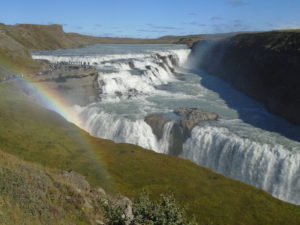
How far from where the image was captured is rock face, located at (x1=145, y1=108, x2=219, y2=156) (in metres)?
34.3

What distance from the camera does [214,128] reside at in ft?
109

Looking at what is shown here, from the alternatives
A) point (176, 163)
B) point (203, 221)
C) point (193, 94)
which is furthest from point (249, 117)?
point (203, 221)

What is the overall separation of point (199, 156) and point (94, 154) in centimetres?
1117

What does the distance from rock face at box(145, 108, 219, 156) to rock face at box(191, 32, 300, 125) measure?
1007 cm

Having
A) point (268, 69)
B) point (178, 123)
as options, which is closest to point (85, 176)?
point (178, 123)

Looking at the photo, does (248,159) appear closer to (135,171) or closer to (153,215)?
(135,171)

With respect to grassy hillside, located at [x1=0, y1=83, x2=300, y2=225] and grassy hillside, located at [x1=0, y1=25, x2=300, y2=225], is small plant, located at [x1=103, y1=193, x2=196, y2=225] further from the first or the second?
grassy hillside, located at [x1=0, y1=83, x2=300, y2=225]

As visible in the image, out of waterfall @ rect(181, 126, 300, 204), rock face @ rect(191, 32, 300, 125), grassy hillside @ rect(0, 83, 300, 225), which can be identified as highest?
rock face @ rect(191, 32, 300, 125)

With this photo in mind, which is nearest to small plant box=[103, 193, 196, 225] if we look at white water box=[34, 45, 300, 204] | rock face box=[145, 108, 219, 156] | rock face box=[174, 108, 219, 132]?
white water box=[34, 45, 300, 204]

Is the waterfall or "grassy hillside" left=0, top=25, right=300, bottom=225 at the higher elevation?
"grassy hillside" left=0, top=25, right=300, bottom=225

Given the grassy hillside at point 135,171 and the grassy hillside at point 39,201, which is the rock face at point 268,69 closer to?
the grassy hillside at point 135,171

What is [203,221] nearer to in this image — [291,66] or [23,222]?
[23,222]

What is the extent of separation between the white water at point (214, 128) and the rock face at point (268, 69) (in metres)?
1.89

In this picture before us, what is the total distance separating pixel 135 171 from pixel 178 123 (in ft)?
41.7
